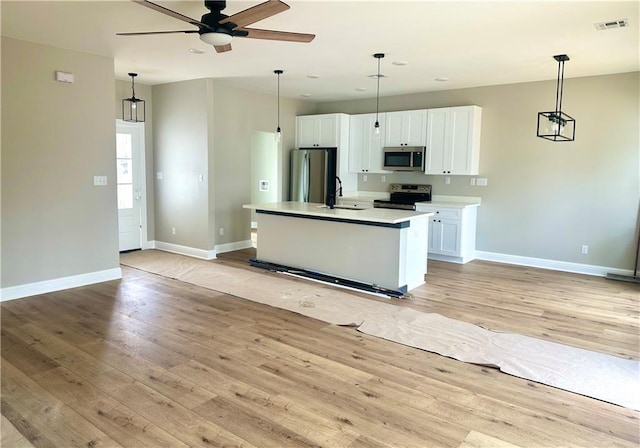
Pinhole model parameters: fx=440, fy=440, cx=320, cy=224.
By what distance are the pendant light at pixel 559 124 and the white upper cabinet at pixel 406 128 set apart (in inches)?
67.7

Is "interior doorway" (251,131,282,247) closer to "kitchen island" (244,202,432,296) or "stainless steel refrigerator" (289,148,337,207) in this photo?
"stainless steel refrigerator" (289,148,337,207)

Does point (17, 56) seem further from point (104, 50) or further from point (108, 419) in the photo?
point (108, 419)

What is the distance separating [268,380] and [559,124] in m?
4.43

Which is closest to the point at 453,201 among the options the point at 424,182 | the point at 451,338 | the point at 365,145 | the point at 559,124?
the point at 424,182

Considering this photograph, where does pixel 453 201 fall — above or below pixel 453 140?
below

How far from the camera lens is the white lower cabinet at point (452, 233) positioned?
21.7 feet

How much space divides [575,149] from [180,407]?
5.95m

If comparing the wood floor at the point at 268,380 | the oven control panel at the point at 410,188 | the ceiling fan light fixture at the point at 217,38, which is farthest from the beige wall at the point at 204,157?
the ceiling fan light fixture at the point at 217,38

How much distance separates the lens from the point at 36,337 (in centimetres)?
368

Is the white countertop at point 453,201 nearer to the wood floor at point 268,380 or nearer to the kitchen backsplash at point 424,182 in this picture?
the kitchen backsplash at point 424,182

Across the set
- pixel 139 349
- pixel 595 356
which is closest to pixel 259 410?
pixel 139 349

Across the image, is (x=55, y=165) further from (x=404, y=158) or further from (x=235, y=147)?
(x=404, y=158)

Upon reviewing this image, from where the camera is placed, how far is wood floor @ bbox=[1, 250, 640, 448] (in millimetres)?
2393

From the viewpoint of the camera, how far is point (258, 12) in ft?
9.70
